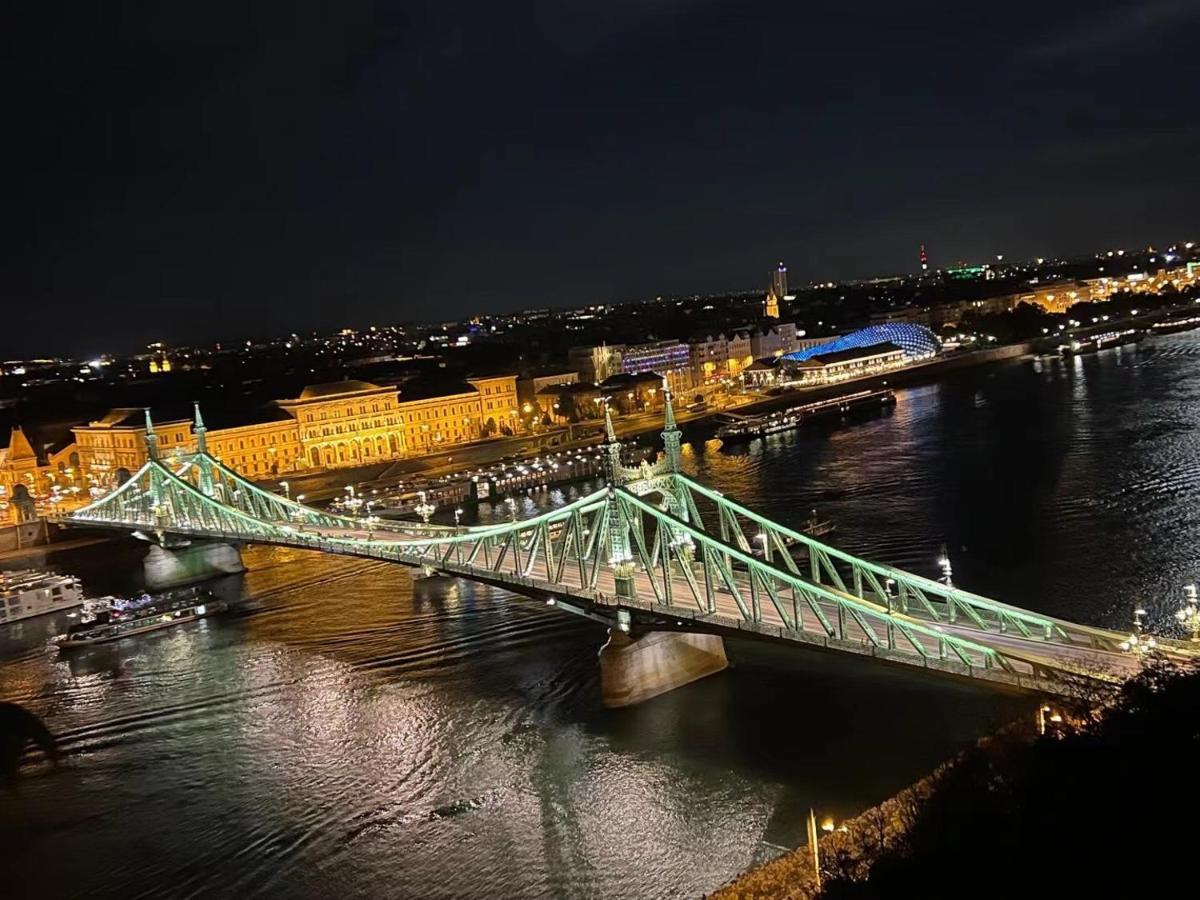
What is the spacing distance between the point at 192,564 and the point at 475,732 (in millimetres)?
15276

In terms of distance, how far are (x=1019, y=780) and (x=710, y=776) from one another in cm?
443

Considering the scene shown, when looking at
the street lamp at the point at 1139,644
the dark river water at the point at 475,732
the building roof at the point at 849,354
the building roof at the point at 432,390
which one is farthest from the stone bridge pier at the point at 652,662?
the building roof at the point at 849,354

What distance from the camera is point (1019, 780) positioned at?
8.47m

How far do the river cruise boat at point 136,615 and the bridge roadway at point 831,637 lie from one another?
23.9 feet

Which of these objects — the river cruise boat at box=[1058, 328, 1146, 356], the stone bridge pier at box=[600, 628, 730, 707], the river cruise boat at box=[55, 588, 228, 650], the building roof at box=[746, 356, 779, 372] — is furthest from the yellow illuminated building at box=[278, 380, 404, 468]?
the river cruise boat at box=[1058, 328, 1146, 356]

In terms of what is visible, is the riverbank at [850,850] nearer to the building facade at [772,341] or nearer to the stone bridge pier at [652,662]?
the stone bridge pier at [652,662]

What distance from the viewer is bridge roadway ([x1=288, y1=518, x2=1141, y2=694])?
11.1 metres

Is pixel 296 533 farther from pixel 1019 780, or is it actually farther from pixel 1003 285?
pixel 1003 285

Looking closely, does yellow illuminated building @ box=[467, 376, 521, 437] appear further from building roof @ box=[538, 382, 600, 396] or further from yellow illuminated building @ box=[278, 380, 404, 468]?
yellow illuminated building @ box=[278, 380, 404, 468]

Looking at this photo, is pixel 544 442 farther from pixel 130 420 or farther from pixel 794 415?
pixel 130 420

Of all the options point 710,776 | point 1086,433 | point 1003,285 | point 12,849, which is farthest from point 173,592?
point 1003,285

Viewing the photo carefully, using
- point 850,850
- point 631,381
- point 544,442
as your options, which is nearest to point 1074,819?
point 850,850

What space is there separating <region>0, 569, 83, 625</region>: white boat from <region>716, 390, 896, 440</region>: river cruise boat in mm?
24586

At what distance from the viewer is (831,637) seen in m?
12.7
